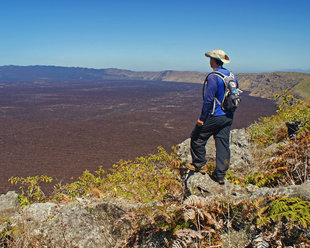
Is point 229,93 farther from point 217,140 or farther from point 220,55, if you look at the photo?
point 217,140

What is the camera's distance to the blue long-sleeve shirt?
2730 millimetres

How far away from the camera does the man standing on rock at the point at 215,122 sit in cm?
274

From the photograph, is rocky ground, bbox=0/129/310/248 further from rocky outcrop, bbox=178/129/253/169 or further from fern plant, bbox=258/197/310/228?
rocky outcrop, bbox=178/129/253/169

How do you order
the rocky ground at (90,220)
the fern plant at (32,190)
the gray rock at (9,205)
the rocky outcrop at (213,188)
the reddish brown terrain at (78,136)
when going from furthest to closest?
the reddish brown terrain at (78,136)
the fern plant at (32,190)
the gray rock at (9,205)
the rocky outcrop at (213,188)
the rocky ground at (90,220)

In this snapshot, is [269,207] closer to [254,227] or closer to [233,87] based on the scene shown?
[254,227]

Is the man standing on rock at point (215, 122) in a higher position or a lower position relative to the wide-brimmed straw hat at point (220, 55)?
lower

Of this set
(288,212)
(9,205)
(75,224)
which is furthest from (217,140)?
(9,205)

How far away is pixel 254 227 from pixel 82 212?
1539mm

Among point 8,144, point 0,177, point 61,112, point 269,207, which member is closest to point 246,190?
point 269,207

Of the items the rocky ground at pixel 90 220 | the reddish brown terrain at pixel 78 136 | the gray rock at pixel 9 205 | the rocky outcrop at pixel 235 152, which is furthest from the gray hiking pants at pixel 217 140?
the reddish brown terrain at pixel 78 136

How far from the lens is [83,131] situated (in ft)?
93.2

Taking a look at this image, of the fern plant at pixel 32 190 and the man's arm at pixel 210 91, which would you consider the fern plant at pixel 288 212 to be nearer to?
the man's arm at pixel 210 91

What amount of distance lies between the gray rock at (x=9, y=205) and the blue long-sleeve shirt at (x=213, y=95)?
2.98m

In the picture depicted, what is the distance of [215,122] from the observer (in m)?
2.82
